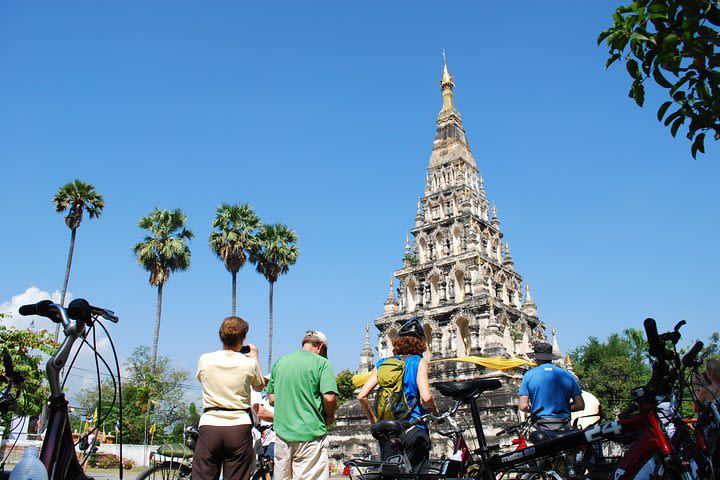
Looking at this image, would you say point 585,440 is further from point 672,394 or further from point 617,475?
point 672,394

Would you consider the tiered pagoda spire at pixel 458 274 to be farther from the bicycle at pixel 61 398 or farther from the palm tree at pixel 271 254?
the bicycle at pixel 61 398

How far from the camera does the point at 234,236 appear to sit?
32062 millimetres

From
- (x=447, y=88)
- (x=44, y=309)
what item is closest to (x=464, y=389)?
(x=44, y=309)

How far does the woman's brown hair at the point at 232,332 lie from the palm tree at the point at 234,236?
87.2 ft

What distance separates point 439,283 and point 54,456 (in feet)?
109

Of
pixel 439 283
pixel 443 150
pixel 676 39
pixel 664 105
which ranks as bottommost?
pixel 664 105

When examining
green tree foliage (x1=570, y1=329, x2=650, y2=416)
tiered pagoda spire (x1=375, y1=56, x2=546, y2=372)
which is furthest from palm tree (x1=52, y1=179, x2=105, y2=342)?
green tree foliage (x1=570, y1=329, x2=650, y2=416)

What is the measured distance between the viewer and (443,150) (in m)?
41.5

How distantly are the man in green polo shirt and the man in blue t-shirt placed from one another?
2.56 metres

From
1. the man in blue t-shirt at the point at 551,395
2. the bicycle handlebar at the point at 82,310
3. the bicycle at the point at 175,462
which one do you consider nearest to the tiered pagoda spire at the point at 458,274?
the man in blue t-shirt at the point at 551,395

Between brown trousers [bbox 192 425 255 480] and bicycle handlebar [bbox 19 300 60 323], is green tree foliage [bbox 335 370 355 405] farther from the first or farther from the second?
bicycle handlebar [bbox 19 300 60 323]

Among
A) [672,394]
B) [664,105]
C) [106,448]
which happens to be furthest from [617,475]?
[106,448]

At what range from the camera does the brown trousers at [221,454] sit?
4.68 m

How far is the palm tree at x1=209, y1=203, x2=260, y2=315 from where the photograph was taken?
105 feet
